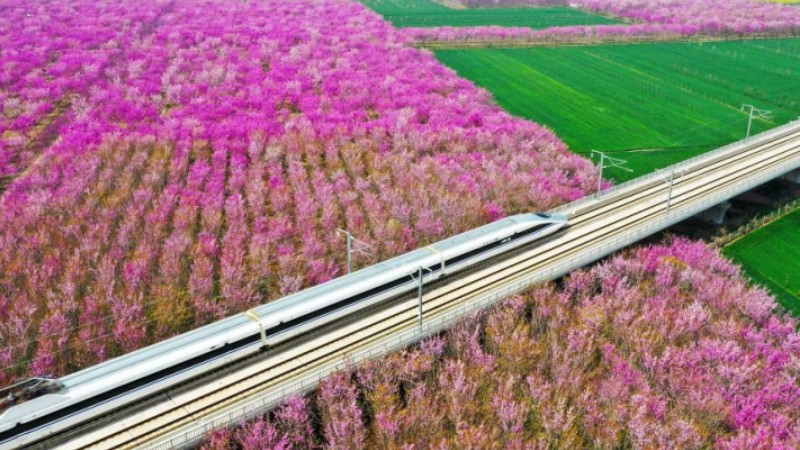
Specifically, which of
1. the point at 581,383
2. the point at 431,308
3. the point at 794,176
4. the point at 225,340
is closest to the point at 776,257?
the point at 794,176

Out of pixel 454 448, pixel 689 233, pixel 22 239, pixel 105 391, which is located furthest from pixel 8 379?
pixel 689 233

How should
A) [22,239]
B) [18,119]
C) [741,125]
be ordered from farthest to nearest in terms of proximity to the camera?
1. [741,125]
2. [18,119]
3. [22,239]

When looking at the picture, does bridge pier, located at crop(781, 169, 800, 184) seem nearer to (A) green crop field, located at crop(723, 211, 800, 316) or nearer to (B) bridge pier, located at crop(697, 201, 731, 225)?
(A) green crop field, located at crop(723, 211, 800, 316)

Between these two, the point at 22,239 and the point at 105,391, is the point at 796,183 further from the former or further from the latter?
the point at 22,239

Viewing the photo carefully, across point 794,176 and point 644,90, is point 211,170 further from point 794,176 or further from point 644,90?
point 644,90

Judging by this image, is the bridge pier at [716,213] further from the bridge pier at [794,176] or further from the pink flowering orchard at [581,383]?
the pink flowering orchard at [581,383]

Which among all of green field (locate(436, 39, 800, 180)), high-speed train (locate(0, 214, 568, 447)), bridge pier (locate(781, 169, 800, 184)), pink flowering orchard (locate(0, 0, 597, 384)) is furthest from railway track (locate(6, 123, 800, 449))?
green field (locate(436, 39, 800, 180))
